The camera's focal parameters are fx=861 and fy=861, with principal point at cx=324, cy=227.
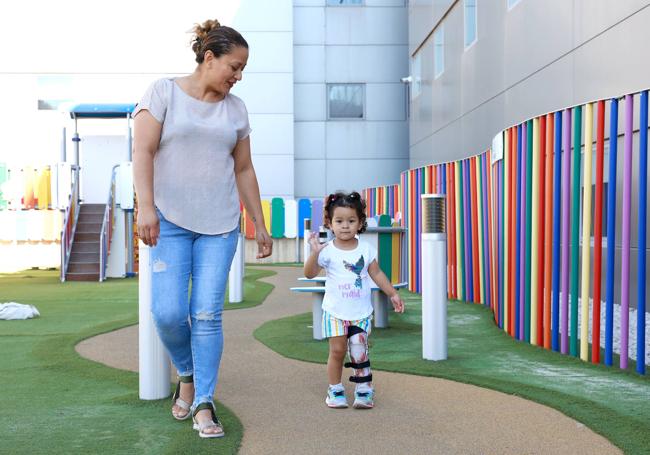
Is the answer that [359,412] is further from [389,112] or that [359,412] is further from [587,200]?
[389,112]

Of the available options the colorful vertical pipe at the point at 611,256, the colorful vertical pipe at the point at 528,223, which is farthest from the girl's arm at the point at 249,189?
the colorful vertical pipe at the point at 528,223

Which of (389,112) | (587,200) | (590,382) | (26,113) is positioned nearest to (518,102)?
(587,200)

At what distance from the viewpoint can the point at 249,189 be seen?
4406 millimetres

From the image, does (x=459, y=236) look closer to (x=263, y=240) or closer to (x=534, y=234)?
(x=534, y=234)

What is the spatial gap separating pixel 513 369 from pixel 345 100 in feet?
67.4

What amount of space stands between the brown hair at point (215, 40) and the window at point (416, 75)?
18.3m

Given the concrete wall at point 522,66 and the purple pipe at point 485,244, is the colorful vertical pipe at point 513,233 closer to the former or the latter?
the concrete wall at point 522,66

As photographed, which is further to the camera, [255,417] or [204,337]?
[255,417]

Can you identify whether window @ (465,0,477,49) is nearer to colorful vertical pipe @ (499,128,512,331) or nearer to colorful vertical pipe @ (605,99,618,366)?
colorful vertical pipe @ (499,128,512,331)

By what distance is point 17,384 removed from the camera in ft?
17.7

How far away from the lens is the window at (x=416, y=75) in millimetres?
22180

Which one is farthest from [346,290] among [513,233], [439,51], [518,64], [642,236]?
[439,51]

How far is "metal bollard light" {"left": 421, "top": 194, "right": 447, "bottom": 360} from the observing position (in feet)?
19.8

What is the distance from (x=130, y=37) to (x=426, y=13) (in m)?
9.53
